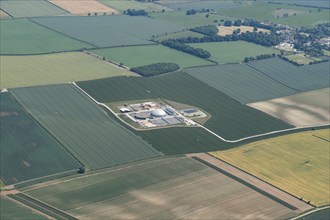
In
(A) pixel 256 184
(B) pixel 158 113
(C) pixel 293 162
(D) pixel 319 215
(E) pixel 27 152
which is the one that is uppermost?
(B) pixel 158 113

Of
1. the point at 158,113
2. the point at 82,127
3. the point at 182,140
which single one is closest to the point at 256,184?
the point at 182,140

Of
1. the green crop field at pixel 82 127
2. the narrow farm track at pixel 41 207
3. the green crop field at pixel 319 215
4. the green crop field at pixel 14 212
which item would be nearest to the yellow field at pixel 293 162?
the green crop field at pixel 319 215

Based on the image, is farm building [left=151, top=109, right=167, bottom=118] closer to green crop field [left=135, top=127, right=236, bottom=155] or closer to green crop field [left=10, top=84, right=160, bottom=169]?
green crop field [left=135, top=127, right=236, bottom=155]

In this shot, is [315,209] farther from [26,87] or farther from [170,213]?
[26,87]

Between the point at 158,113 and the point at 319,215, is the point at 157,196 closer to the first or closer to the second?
the point at 319,215

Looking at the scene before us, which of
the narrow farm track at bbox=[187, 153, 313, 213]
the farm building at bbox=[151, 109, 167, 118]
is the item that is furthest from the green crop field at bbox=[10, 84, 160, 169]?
the farm building at bbox=[151, 109, 167, 118]

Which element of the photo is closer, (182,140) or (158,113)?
(182,140)

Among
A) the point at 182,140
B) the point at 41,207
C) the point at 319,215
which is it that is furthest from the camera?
the point at 182,140
